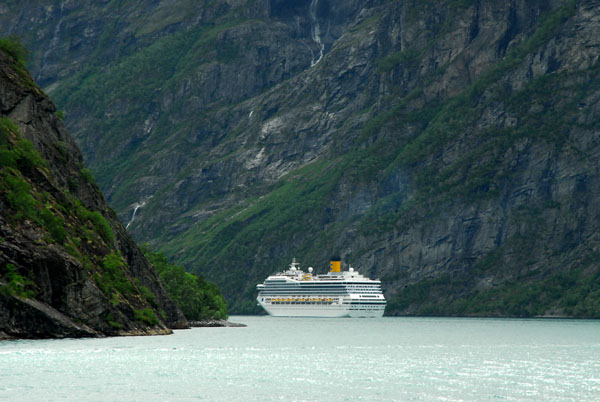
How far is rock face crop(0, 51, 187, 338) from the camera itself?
107 metres

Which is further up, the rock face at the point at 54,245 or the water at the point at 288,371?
the rock face at the point at 54,245

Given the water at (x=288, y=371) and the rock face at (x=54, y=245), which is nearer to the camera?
the water at (x=288, y=371)

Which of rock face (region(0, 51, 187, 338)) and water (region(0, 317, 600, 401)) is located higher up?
rock face (region(0, 51, 187, 338))

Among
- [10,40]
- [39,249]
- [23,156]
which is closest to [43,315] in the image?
[39,249]

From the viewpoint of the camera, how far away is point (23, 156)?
121 m

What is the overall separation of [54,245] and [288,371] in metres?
32.8

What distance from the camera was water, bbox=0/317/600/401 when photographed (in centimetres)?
7506

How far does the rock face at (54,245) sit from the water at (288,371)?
267 cm

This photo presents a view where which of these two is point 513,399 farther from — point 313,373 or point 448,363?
point 448,363

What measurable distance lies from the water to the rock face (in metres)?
2.67

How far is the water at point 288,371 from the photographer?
75.1 metres

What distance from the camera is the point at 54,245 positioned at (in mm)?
111812

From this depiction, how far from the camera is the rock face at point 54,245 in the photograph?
10681cm

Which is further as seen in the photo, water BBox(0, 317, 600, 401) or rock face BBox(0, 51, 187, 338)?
rock face BBox(0, 51, 187, 338)
